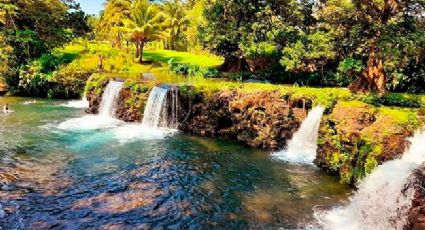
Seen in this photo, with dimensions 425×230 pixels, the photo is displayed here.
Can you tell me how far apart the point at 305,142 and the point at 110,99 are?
13.1 m

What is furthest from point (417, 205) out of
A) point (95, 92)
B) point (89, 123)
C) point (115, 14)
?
point (115, 14)

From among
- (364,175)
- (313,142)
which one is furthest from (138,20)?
(364,175)

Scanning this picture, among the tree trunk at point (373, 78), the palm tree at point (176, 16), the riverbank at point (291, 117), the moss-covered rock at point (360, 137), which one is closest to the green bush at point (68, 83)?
the riverbank at point (291, 117)

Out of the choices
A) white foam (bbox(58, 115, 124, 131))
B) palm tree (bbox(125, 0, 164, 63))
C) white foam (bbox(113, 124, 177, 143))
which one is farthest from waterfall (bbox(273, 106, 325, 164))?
palm tree (bbox(125, 0, 164, 63))

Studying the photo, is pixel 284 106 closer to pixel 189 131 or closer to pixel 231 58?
pixel 189 131

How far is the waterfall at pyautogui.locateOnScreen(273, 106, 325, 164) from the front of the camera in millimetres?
16422

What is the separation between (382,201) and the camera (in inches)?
407

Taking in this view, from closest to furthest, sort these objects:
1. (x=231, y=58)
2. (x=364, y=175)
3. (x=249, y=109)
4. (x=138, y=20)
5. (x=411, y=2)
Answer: (x=364, y=175) < (x=411, y=2) < (x=249, y=109) < (x=231, y=58) < (x=138, y=20)

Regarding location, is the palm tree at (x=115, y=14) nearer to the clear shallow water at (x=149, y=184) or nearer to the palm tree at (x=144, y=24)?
the palm tree at (x=144, y=24)

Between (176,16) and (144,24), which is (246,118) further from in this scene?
(176,16)

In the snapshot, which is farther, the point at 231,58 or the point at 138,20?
the point at 138,20

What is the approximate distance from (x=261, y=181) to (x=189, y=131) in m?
7.82

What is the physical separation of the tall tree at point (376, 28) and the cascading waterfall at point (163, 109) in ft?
29.6

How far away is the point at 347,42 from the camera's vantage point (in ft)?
60.1
